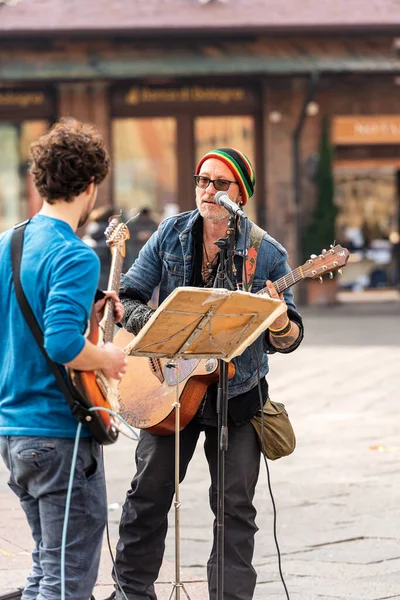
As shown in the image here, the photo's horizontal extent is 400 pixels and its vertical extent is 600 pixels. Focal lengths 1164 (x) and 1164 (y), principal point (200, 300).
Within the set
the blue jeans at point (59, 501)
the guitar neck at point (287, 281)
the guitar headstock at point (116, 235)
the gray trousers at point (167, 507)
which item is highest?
the guitar headstock at point (116, 235)

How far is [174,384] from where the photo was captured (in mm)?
4398

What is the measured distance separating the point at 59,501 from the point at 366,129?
15981 mm

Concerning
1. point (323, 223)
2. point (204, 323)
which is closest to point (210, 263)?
point (204, 323)

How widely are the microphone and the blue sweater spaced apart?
2.72 ft

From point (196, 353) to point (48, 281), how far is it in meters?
0.73

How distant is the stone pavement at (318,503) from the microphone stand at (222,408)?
94 cm

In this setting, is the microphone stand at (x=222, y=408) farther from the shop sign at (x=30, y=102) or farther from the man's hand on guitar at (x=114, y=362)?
the shop sign at (x=30, y=102)

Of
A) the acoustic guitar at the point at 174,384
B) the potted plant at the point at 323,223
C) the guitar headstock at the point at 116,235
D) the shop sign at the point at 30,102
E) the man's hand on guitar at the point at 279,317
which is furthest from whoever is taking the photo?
the shop sign at the point at 30,102

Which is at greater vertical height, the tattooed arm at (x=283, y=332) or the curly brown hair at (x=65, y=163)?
the curly brown hair at (x=65, y=163)

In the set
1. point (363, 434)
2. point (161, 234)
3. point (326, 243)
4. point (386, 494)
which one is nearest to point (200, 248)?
point (161, 234)

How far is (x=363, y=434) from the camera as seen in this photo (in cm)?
855

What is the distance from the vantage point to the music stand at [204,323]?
355cm

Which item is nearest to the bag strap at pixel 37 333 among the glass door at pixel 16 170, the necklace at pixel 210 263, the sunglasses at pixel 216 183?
the sunglasses at pixel 216 183

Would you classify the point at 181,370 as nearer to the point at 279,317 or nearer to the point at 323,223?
the point at 279,317
